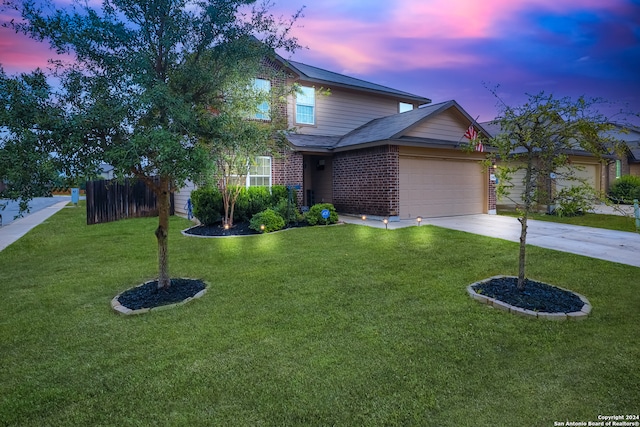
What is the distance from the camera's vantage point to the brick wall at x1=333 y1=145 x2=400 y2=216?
1227 centimetres

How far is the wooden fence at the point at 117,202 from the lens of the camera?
14.2 metres

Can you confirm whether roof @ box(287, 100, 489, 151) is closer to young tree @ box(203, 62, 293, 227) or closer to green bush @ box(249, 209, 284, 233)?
green bush @ box(249, 209, 284, 233)

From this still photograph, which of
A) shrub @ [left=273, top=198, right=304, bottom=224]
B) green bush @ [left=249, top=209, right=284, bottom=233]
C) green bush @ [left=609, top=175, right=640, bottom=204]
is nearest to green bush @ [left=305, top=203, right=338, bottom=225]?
shrub @ [left=273, top=198, right=304, bottom=224]

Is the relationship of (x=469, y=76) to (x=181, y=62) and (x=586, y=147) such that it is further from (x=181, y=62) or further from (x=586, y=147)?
(x=181, y=62)

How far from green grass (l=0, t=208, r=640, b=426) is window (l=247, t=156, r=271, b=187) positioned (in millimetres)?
6900

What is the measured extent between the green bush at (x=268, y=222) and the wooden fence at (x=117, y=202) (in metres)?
6.76

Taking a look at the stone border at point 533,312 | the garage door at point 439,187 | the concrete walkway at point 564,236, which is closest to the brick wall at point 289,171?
the concrete walkway at point 564,236

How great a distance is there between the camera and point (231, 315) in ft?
14.5

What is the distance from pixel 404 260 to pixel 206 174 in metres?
4.38

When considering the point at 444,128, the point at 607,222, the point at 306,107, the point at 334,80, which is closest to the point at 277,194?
the point at 306,107

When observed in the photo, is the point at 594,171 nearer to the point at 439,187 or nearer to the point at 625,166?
the point at 625,166

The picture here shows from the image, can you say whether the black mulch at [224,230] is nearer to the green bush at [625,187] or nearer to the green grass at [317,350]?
the green grass at [317,350]

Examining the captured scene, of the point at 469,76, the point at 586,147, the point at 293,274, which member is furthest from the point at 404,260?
the point at 469,76

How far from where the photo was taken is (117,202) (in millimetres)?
14984
